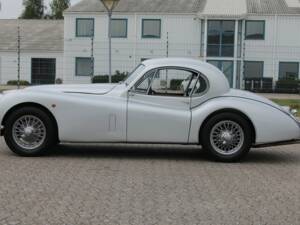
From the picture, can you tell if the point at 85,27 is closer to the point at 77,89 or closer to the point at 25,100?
the point at 77,89

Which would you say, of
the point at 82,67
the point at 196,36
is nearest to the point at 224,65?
the point at 196,36

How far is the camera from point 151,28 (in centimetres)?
4778

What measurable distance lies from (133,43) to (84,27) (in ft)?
13.5

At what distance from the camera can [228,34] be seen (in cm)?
4788

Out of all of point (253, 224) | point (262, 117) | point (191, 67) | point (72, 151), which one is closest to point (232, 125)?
point (262, 117)

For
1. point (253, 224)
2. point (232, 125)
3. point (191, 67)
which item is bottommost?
point (253, 224)

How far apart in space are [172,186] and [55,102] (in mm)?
2794

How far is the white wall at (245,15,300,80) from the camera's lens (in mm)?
46594

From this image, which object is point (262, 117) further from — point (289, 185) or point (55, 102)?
point (55, 102)

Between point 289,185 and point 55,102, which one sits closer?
point 289,185

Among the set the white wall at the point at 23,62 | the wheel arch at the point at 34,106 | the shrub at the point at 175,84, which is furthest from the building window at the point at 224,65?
the wheel arch at the point at 34,106

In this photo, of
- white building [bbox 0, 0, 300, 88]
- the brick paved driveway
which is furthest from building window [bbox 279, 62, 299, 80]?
the brick paved driveway

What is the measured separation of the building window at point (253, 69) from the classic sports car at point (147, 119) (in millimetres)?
37868

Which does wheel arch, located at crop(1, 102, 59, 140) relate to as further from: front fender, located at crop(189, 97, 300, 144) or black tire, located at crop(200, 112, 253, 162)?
black tire, located at crop(200, 112, 253, 162)
